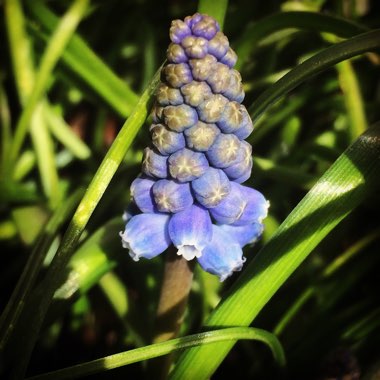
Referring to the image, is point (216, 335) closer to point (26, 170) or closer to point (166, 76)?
point (166, 76)

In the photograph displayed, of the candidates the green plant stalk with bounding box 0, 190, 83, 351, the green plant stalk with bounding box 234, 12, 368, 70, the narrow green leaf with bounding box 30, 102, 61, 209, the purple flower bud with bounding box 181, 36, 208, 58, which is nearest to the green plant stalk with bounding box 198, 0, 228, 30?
the green plant stalk with bounding box 234, 12, 368, 70

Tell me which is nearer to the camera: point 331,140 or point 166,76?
point 166,76

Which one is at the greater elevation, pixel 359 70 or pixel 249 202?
pixel 359 70

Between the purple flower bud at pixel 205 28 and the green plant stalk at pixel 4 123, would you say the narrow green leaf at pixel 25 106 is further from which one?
the purple flower bud at pixel 205 28

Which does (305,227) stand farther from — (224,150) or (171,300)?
(171,300)

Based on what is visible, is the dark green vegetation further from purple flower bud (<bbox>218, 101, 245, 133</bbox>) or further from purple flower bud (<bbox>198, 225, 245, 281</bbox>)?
purple flower bud (<bbox>218, 101, 245, 133</bbox>)

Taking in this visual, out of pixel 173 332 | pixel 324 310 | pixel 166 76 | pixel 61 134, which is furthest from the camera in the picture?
pixel 61 134

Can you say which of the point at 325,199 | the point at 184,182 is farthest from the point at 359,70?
the point at 184,182

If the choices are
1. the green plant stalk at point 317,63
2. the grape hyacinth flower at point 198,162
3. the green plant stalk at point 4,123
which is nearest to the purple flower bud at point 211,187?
the grape hyacinth flower at point 198,162
